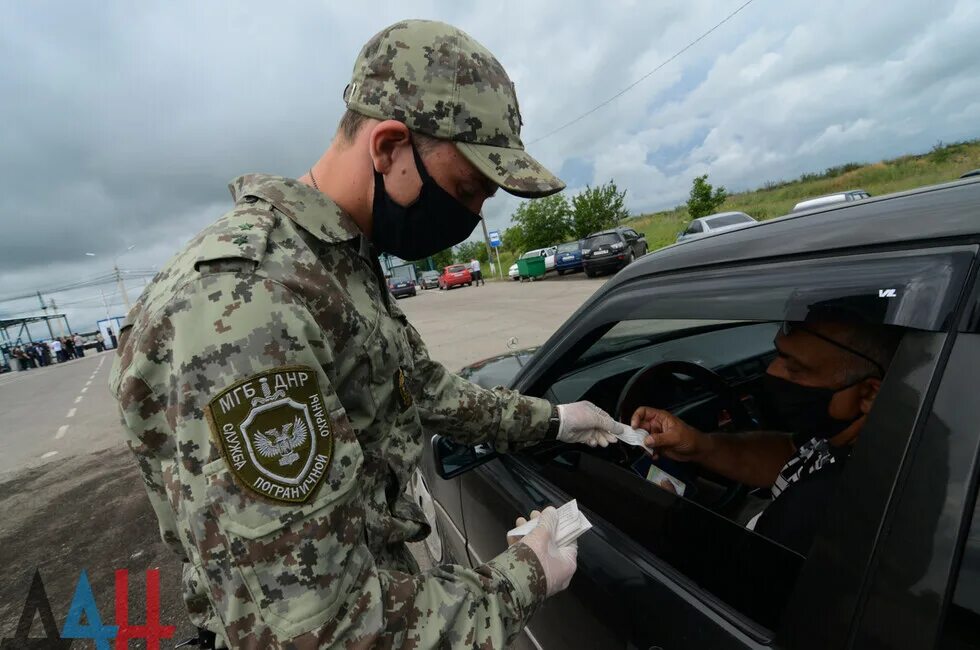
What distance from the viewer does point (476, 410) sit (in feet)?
5.25

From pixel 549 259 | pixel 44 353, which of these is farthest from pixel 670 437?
pixel 44 353

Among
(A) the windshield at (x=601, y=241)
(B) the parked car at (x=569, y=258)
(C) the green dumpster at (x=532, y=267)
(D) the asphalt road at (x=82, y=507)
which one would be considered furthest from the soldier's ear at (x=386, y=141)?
(C) the green dumpster at (x=532, y=267)

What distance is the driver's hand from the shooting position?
1565mm

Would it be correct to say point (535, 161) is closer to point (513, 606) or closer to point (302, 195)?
point (302, 195)

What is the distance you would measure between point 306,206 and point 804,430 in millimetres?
1378

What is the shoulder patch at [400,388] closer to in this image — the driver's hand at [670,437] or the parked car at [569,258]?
the driver's hand at [670,437]

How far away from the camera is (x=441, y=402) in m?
1.61

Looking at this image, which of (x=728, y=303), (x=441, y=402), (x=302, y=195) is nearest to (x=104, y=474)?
(x=441, y=402)

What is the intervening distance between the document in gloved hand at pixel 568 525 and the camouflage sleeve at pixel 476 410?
17.7 inches

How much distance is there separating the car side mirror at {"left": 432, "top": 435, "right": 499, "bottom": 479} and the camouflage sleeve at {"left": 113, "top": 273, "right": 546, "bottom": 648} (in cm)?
77

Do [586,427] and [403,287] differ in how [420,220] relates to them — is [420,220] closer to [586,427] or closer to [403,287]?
[586,427]

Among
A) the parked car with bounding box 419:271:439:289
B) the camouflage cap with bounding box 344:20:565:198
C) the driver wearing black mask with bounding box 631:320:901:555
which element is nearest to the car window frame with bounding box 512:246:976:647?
the driver wearing black mask with bounding box 631:320:901:555

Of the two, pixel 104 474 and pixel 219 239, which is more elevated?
pixel 219 239

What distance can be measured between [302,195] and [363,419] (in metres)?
0.51
